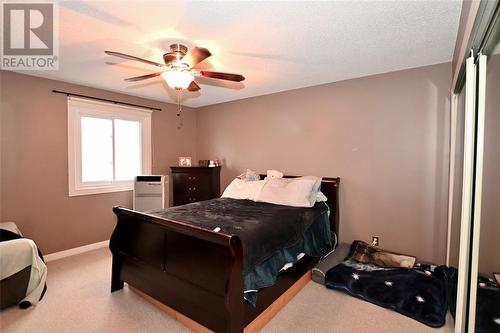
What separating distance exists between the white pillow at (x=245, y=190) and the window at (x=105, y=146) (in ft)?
5.36

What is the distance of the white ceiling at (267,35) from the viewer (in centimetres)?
173

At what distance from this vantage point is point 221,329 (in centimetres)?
171

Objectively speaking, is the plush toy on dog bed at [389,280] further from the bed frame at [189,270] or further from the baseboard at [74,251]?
the baseboard at [74,251]

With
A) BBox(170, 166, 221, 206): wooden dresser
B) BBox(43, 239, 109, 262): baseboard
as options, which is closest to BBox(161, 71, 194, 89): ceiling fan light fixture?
BBox(170, 166, 221, 206): wooden dresser

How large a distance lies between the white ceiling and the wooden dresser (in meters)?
1.83

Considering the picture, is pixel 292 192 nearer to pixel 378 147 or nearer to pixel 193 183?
pixel 378 147

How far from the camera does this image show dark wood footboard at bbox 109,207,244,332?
5.44 feet

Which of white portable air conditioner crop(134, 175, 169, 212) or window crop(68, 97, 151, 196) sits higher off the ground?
window crop(68, 97, 151, 196)

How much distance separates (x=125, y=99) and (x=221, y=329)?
3608 mm

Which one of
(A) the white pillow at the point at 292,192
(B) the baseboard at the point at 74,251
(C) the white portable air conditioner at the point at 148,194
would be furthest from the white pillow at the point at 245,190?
(B) the baseboard at the point at 74,251

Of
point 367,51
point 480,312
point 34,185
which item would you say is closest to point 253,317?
point 480,312

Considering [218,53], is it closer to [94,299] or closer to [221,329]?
[221,329]

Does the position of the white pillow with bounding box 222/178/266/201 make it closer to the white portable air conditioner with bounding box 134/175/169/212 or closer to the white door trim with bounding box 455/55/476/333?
the white portable air conditioner with bounding box 134/175/169/212

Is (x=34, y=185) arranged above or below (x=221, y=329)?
above
